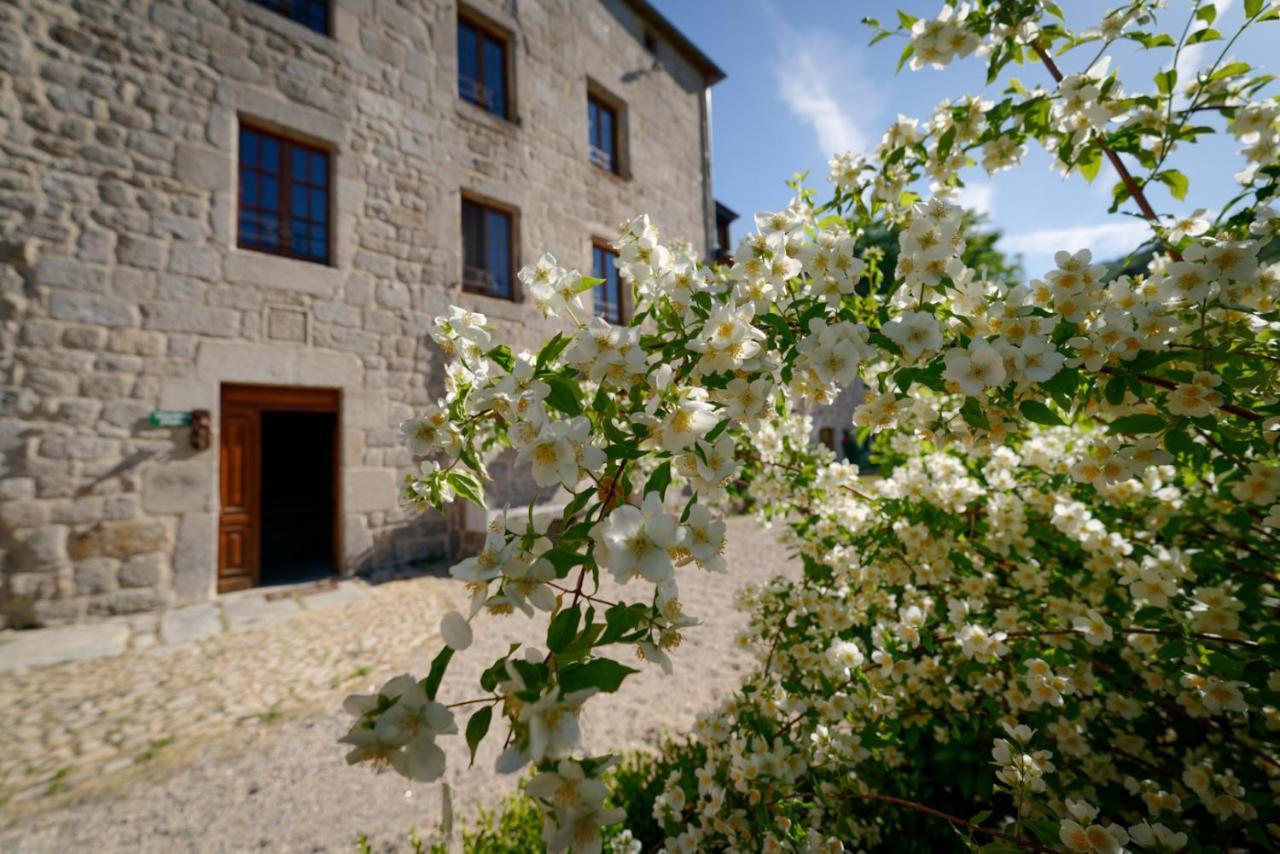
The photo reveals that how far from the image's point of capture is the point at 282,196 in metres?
5.32

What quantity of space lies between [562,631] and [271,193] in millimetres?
6255

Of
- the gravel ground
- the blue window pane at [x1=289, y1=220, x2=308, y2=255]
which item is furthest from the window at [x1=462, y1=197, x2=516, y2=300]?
the gravel ground

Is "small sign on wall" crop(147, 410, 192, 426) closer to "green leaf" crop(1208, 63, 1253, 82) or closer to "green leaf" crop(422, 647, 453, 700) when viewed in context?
"green leaf" crop(422, 647, 453, 700)

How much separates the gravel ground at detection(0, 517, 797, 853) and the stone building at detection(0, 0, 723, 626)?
158 centimetres

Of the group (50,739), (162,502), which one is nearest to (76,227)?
(162,502)

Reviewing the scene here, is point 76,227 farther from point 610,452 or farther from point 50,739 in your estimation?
point 610,452

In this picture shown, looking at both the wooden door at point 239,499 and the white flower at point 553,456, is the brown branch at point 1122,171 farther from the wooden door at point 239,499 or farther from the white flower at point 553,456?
the wooden door at point 239,499

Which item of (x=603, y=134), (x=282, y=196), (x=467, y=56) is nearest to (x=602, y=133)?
(x=603, y=134)

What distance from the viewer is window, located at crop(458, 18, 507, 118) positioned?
22.6 ft

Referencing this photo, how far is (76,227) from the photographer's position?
4.25 metres

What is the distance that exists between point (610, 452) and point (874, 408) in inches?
26.2

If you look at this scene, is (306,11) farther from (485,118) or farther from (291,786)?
(291,786)

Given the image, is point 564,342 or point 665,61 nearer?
point 564,342

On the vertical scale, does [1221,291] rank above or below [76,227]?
below
